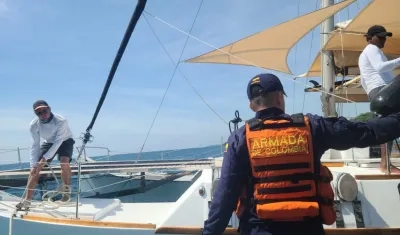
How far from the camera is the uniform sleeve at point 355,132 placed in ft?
7.15

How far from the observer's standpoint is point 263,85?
2244mm

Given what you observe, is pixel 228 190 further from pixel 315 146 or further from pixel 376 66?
pixel 376 66

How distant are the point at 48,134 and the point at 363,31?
6281 mm

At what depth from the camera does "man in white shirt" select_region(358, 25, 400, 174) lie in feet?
13.8

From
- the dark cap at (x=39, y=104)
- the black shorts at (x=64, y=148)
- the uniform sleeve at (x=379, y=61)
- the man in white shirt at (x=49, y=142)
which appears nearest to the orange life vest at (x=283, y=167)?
the uniform sleeve at (x=379, y=61)

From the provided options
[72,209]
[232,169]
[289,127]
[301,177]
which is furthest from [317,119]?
[72,209]

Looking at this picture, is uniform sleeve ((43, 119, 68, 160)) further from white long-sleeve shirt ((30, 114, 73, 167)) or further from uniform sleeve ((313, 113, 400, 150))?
uniform sleeve ((313, 113, 400, 150))

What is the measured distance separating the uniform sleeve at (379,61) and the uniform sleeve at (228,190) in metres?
2.70

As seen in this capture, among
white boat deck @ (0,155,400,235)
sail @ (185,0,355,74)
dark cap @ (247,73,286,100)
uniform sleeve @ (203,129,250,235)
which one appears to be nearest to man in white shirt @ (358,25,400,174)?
white boat deck @ (0,155,400,235)

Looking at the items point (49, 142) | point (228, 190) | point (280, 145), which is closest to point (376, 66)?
point (280, 145)

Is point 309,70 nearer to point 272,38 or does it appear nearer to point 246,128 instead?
point 272,38

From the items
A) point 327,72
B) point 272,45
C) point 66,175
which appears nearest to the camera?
point 66,175

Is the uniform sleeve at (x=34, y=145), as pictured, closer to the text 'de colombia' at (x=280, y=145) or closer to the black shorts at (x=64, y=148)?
the black shorts at (x=64, y=148)

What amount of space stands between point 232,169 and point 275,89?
1.69ft
